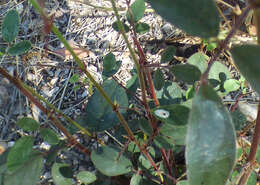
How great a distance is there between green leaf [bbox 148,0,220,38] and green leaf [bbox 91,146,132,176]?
515 mm

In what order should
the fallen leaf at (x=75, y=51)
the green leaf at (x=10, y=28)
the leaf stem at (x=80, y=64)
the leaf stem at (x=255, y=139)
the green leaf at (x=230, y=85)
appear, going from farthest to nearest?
1. the fallen leaf at (x=75, y=51)
2. the green leaf at (x=230, y=85)
3. the green leaf at (x=10, y=28)
4. the leaf stem at (x=80, y=64)
5. the leaf stem at (x=255, y=139)

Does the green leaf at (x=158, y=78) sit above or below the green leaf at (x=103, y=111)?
above

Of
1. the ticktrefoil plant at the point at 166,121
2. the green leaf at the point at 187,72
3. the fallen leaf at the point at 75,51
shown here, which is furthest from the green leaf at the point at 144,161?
the fallen leaf at the point at 75,51

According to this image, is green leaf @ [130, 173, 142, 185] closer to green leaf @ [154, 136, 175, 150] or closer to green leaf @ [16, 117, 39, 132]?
green leaf @ [154, 136, 175, 150]

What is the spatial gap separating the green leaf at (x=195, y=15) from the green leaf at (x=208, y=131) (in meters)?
0.09

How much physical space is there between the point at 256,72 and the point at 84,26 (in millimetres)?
1331

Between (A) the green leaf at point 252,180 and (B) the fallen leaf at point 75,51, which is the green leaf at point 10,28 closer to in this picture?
(B) the fallen leaf at point 75,51

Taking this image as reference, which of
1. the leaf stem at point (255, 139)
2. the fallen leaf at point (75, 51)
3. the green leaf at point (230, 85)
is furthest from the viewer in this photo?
the fallen leaf at point (75, 51)

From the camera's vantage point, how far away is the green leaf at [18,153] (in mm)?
808

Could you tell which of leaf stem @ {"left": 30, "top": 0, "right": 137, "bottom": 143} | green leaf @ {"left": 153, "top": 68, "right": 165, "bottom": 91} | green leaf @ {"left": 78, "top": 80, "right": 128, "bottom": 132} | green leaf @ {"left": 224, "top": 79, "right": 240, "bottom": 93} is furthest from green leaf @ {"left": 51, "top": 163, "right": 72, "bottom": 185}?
green leaf @ {"left": 224, "top": 79, "right": 240, "bottom": 93}

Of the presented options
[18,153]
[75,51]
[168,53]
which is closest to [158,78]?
[168,53]

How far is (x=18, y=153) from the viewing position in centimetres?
81

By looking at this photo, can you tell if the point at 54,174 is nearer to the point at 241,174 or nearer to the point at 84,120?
the point at 84,120

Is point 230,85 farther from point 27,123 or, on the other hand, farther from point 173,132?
point 27,123
